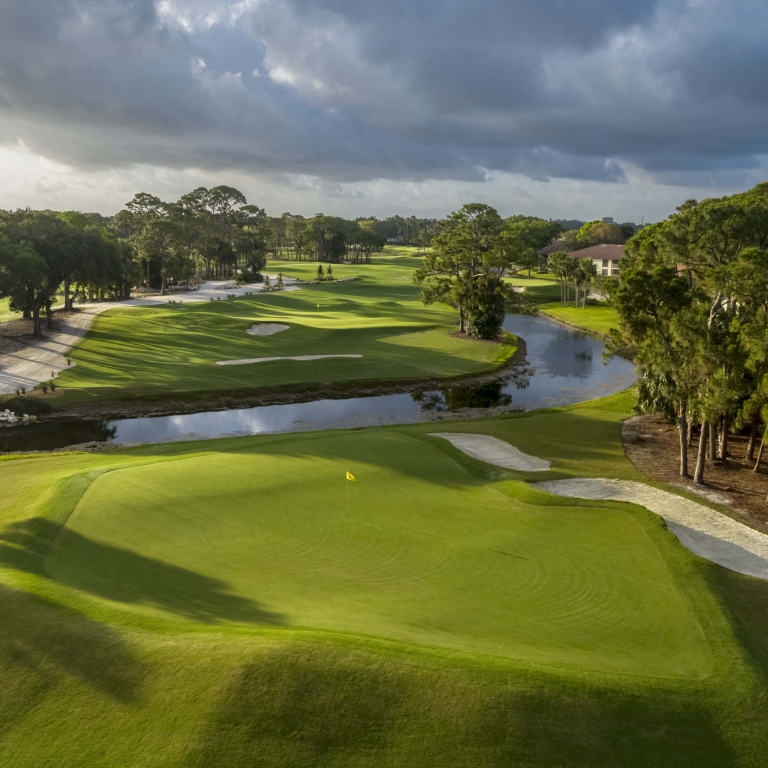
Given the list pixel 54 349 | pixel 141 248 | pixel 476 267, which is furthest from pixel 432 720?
pixel 141 248

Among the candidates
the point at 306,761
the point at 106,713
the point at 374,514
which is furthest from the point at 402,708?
the point at 374,514

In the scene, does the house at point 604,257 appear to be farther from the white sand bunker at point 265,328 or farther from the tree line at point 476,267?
the white sand bunker at point 265,328

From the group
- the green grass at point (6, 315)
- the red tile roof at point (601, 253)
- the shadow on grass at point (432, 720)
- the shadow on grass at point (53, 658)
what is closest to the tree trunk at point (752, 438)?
the shadow on grass at point (432, 720)

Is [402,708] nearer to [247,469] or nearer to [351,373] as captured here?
[247,469]

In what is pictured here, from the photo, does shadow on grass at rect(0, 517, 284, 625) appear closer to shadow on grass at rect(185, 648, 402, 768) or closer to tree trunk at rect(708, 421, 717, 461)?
shadow on grass at rect(185, 648, 402, 768)

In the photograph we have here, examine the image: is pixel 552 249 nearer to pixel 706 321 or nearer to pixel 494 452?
pixel 494 452

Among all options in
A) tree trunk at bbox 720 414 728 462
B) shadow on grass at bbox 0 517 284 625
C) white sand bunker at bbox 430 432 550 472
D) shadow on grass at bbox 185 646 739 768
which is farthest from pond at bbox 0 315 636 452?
shadow on grass at bbox 185 646 739 768
